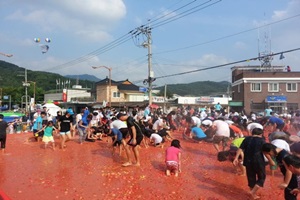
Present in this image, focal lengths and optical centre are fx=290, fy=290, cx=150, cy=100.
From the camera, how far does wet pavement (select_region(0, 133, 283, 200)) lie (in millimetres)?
6934

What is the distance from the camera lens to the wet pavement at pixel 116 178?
6.93 m

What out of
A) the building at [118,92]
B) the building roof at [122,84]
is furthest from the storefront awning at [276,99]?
the building roof at [122,84]

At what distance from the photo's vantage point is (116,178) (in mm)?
8305

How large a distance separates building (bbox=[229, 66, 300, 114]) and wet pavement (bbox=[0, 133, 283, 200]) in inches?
1517

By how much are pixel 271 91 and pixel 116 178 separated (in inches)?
1755

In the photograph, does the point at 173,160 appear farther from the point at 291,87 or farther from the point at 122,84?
the point at 122,84

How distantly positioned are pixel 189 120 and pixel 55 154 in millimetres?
8547

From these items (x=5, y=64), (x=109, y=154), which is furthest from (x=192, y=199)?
(x=5, y=64)

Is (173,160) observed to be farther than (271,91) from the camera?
No

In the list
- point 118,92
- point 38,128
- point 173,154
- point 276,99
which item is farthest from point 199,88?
point 173,154

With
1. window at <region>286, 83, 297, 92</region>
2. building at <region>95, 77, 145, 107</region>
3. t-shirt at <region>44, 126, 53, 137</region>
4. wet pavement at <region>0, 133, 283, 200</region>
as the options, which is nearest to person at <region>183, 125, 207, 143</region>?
wet pavement at <region>0, 133, 283, 200</region>

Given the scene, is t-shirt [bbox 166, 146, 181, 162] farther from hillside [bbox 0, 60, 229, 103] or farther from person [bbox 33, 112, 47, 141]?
hillside [bbox 0, 60, 229, 103]

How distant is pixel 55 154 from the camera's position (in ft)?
40.4

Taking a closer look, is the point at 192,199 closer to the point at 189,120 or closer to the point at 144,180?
the point at 144,180
